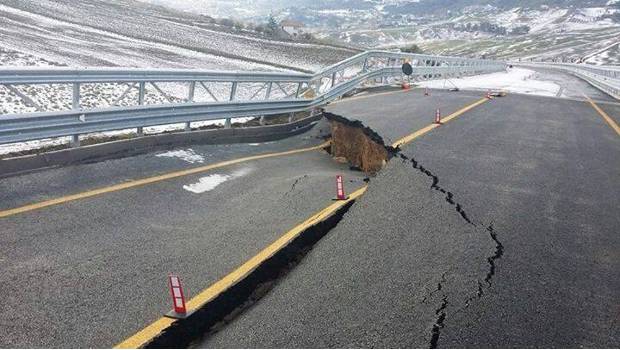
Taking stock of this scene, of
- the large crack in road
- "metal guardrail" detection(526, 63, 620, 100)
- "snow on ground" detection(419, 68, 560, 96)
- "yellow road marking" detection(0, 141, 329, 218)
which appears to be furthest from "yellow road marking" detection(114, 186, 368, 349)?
"metal guardrail" detection(526, 63, 620, 100)

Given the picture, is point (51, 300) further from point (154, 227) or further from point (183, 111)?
point (183, 111)

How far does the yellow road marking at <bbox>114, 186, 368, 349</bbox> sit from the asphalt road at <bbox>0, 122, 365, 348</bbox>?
0.09m

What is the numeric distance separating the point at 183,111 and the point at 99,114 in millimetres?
2145

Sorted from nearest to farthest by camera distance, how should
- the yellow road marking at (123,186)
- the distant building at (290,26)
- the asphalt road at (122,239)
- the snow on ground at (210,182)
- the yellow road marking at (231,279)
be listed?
the yellow road marking at (231,279) < the asphalt road at (122,239) < the yellow road marking at (123,186) < the snow on ground at (210,182) < the distant building at (290,26)

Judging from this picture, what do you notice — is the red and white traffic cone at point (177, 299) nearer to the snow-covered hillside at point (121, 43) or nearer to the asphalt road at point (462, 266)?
the asphalt road at point (462, 266)

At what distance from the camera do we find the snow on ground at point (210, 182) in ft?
27.3

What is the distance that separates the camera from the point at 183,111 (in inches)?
440

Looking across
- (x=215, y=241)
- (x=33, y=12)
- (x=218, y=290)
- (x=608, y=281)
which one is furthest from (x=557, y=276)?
(x=33, y=12)

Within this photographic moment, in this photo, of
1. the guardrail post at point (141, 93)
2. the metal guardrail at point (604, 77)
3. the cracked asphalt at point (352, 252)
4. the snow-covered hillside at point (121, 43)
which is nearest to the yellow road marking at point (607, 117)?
the cracked asphalt at point (352, 252)

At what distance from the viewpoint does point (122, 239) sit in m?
6.05

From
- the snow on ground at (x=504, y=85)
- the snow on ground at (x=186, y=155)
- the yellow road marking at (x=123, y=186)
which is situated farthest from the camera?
the snow on ground at (x=504, y=85)

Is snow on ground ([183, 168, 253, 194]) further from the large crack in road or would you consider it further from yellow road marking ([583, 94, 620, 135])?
yellow road marking ([583, 94, 620, 135])

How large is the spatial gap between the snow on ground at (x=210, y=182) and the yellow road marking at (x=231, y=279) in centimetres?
199

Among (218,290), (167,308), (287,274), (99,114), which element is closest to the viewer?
(167,308)
